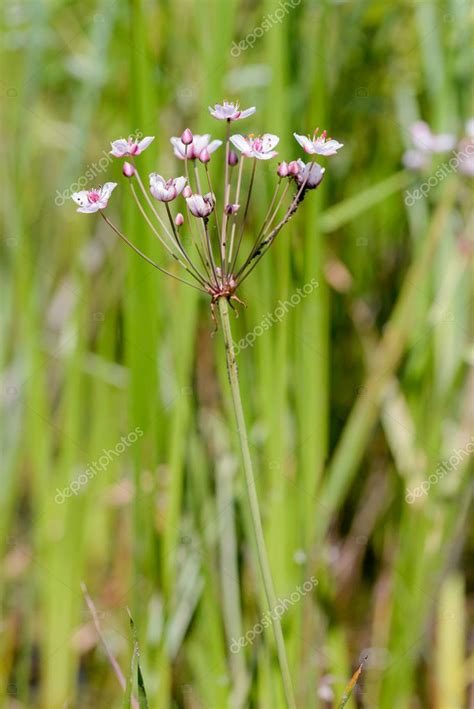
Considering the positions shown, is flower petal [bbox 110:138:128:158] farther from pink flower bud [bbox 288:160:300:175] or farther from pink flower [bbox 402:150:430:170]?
pink flower [bbox 402:150:430:170]

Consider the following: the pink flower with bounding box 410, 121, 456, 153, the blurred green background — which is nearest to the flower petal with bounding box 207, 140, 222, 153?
the blurred green background

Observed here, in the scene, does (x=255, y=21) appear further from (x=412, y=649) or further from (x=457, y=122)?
(x=412, y=649)

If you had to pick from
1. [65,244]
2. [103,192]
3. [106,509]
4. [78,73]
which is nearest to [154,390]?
[103,192]

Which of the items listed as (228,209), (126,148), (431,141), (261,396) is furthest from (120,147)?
(431,141)

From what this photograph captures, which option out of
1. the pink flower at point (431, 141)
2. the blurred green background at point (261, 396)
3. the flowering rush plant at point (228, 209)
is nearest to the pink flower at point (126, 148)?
the flowering rush plant at point (228, 209)

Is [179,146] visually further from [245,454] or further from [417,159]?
[417,159]

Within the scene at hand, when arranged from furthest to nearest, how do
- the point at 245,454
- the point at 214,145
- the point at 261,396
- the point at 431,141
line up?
the point at 431,141 → the point at 261,396 → the point at 214,145 → the point at 245,454
